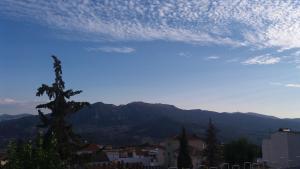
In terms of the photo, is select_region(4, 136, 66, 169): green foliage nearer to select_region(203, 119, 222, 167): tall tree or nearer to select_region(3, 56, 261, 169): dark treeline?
select_region(3, 56, 261, 169): dark treeline

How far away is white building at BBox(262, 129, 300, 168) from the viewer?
6456 centimetres

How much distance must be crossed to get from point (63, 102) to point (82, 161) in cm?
370

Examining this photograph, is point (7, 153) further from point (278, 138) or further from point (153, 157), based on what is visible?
point (153, 157)

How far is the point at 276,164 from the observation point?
6675cm

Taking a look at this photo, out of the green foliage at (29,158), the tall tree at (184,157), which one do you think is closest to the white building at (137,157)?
the tall tree at (184,157)

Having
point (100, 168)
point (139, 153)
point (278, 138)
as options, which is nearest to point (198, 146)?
point (139, 153)

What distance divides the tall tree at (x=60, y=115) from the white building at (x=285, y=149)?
40093 millimetres

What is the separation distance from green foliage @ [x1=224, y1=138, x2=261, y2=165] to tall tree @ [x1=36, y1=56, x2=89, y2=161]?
71.0m

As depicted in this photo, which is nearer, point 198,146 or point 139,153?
point 198,146

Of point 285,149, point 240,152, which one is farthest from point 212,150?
point 285,149

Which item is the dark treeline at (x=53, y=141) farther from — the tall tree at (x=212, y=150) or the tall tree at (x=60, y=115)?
the tall tree at (x=212, y=150)

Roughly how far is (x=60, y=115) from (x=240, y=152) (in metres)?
74.2

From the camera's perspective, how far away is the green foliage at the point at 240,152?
322 feet

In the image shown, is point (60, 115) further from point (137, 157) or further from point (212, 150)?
point (137, 157)
